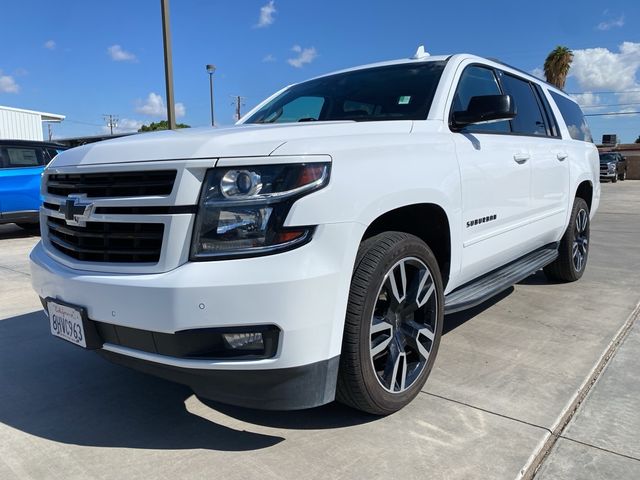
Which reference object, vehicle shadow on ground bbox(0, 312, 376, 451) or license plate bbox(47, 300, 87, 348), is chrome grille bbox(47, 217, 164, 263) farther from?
vehicle shadow on ground bbox(0, 312, 376, 451)

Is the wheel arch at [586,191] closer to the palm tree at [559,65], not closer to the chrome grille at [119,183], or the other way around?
the chrome grille at [119,183]

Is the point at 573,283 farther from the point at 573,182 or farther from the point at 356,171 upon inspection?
the point at 356,171

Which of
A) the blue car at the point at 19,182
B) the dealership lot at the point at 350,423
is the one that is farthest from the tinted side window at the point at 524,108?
the blue car at the point at 19,182

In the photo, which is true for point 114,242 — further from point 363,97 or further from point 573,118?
point 573,118

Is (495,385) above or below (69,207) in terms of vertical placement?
below

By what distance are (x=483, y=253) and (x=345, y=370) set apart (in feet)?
4.97

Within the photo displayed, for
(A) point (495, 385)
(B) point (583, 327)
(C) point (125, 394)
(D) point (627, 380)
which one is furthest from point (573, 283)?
(C) point (125, 394)

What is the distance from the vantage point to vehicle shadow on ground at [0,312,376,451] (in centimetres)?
252

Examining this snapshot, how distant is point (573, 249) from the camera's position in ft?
17.5

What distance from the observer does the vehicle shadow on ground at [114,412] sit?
2.52m

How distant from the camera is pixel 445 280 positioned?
3.13 m

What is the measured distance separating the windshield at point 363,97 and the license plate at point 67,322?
6.16 feet

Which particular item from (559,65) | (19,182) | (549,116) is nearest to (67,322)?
(549,116)

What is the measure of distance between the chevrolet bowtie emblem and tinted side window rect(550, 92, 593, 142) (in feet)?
A: 14.4
